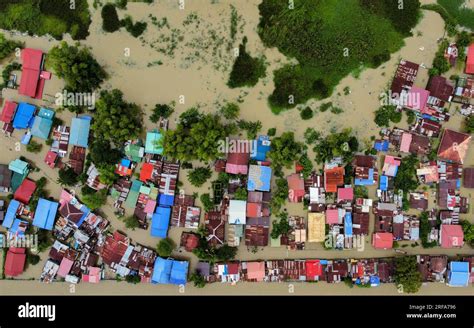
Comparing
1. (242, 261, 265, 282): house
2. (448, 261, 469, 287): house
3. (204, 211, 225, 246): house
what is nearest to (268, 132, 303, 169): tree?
(204, 211, 225, 246): house

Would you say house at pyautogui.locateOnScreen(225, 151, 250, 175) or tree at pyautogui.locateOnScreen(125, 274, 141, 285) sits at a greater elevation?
house at pyautogui.locateOnScreen(225, 151, 250, 175)

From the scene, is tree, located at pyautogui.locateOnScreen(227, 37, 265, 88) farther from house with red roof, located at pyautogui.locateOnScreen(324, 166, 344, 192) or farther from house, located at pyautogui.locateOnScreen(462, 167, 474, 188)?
house, located at pyautogui.locateOnScreen(462, 167, 474, 188)

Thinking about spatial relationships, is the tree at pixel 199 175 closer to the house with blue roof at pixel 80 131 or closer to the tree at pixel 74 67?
the house with blue roof at pixel 80 131

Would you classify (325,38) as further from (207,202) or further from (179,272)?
(179,272)

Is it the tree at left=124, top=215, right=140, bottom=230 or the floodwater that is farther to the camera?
the floodwater

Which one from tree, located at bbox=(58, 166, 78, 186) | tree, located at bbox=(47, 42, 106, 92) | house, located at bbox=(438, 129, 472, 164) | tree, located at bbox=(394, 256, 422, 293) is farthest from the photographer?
house, located at bbox=(438, 129, 472, 164)

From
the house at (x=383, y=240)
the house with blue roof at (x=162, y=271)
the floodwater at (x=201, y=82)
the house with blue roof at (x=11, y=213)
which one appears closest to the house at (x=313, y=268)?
the floodwater at (x=201, y=82)
